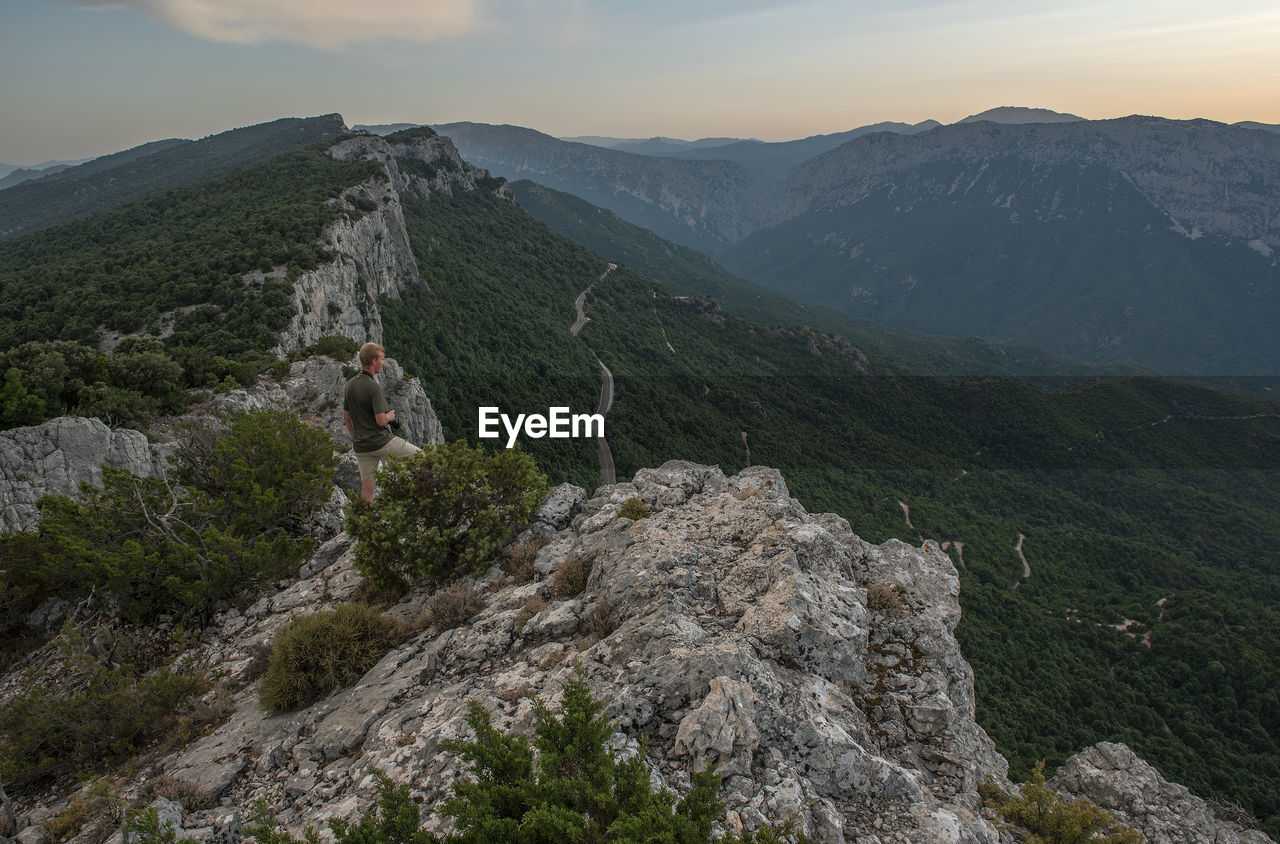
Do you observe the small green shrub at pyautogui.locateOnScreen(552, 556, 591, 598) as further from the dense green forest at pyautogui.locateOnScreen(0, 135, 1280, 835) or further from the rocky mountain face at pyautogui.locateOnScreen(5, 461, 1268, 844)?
the dense green forest at pyautogui.locateOnScreen(0, 135, 1280, 835)

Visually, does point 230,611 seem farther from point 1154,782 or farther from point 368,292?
point 368,292

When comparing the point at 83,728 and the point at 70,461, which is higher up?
the point at 70,461

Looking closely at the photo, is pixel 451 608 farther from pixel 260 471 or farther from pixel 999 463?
pixel 999 463

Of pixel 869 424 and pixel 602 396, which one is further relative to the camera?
pixel 869 424

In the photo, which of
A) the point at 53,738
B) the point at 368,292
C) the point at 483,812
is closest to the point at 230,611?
the point at 53,738

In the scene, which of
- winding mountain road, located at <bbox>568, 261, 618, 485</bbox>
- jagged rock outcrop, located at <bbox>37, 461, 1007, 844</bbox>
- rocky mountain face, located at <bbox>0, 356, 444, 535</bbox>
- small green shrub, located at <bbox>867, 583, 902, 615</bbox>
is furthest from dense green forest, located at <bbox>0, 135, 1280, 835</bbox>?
small green shrub, located at <bbox>867, 583, 902, 615</bbox>

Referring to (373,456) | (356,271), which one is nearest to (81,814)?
(373,456)
